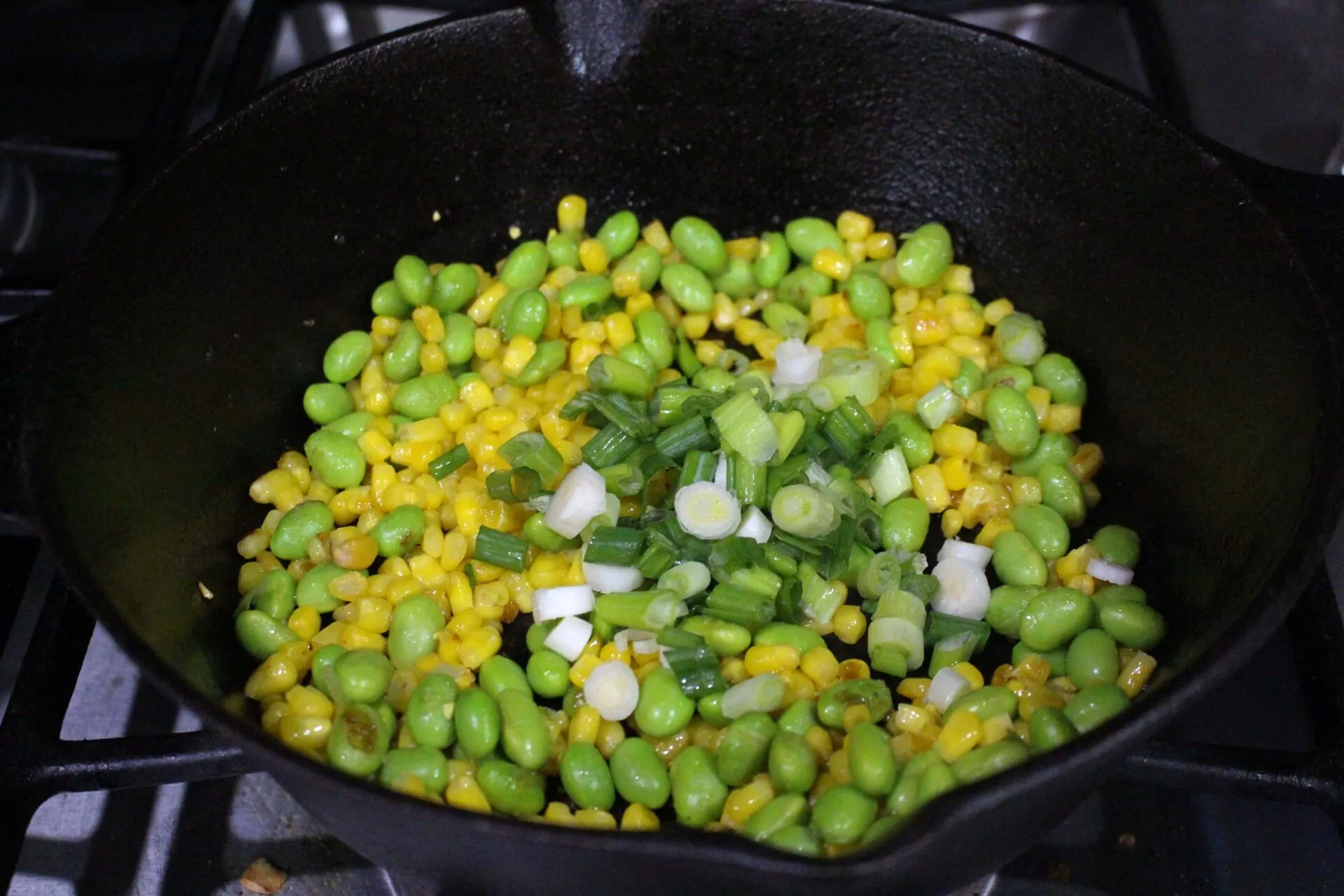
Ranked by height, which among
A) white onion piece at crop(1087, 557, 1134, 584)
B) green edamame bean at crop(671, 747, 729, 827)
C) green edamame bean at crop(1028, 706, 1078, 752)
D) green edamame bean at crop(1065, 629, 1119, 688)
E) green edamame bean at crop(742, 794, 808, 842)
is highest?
green edamame bean at crop(1028, 706, 1078, 752)

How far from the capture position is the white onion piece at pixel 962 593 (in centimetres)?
147

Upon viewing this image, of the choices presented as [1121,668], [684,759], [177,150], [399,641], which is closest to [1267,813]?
[1121,668]

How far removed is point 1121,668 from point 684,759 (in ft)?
1.75

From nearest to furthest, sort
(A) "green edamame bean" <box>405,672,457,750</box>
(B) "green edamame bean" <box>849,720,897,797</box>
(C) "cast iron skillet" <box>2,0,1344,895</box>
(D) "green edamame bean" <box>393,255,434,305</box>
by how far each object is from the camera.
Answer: (C) "cast iron skillet" <box>2,0,1344,895</box> < (B) "green edamame bean" <box>849,720,897,797</box> < (A) "green edamame bean" <box>405,672,457,750</box> < (D) "green edamame bean" <box>393,255,434,305</box>

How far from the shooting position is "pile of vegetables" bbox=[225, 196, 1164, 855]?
127 cm

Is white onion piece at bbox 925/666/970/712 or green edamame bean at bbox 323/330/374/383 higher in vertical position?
green edamame bean at bbox 323/330/374/383

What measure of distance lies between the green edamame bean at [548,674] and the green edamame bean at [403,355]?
0.50 meters

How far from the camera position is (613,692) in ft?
4.47

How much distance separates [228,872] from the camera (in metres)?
1.35

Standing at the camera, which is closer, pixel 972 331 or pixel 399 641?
pixel 399 641

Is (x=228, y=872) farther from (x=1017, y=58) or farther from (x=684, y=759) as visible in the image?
(x=1017, y=58)

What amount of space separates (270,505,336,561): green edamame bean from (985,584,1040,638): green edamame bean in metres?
0.86

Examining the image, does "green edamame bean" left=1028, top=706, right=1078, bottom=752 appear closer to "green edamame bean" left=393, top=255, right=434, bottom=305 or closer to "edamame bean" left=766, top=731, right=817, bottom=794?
"edamame bean" left=766, top=731, right=817, bottom=794

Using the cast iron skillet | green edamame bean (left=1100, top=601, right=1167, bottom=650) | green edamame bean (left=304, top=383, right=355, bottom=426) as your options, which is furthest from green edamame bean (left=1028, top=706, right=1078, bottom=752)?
green edamame bean (left=304, top=383, right=355, bottom=426)
